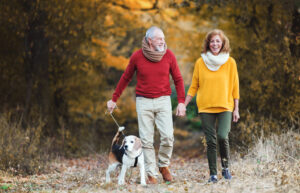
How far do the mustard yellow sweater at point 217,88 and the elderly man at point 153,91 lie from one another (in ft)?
1.04

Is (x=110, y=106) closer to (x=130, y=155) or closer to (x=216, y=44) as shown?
(x=130, y=155)

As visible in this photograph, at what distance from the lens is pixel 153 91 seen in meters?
5.89

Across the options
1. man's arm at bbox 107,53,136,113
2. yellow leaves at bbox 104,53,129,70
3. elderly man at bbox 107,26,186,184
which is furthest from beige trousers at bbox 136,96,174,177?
yellow leaves at bbox 104,53,129,70

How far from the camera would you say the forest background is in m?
9.94

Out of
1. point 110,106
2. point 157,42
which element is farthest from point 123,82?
point 157,42

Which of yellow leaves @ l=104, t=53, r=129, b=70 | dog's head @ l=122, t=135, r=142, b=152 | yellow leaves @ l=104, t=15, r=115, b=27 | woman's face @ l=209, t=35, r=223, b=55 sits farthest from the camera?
yellow leaves @ l=104, t=15, r=115, b=27

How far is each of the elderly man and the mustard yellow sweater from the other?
1.04 feet

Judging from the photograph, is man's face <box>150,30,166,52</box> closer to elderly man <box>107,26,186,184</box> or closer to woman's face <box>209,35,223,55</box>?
elderly man <box>107,26,186,184</box>

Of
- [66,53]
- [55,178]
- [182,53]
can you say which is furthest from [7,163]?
[182,53]

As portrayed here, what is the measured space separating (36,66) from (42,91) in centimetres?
70

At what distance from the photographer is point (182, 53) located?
40.9ft

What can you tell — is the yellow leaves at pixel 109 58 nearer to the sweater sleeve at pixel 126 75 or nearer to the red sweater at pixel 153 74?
the sweater sleeve at pixel 126 75

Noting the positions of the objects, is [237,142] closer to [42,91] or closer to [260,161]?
[260,161]

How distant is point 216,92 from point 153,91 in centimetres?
81
